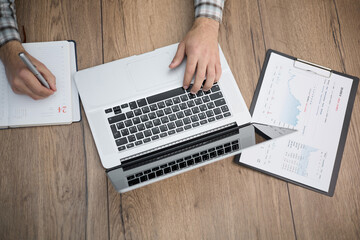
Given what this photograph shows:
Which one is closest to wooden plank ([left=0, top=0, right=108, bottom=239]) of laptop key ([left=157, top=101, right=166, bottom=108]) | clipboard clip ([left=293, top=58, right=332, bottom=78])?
laptop key ([left=157, top=101, right=166, bottom=108])

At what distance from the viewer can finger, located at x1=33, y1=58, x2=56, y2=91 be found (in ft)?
2.26

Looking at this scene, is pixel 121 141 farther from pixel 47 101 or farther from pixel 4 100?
pixel 4 100

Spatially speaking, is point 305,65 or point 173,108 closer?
point 173,108

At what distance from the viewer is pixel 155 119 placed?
0.67m

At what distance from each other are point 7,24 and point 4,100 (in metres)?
0.21

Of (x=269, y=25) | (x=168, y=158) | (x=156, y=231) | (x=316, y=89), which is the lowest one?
(x=156, y=231)

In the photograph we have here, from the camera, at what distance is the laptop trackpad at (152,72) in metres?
0.70

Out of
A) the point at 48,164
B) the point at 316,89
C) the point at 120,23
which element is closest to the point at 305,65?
the point at 316,89

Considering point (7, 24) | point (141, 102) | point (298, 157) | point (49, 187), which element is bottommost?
point (49, 187)

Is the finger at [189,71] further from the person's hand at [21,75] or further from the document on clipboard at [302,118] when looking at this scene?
the person's hand at [21,75]

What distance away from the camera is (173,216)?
685mm

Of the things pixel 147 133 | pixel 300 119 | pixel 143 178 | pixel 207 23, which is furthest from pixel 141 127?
pixel 300 119

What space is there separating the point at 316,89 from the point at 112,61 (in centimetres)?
61

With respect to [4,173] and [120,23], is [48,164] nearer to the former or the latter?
[4,173]
